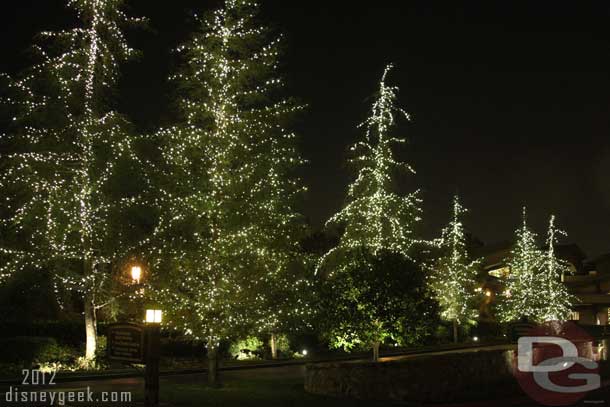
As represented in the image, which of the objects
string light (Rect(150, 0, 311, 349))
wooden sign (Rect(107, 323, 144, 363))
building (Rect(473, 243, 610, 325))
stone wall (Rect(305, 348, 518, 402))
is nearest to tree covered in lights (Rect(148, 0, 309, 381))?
string light (Rect(150, 0, 311, 349))

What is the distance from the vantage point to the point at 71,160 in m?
26.3

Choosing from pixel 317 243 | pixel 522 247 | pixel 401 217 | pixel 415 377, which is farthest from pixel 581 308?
pixel 415 377

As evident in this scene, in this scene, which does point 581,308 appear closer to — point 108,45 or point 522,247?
point 522,247

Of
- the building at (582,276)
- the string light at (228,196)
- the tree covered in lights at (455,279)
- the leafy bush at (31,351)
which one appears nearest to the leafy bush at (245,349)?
the leafy bush at (31,351)

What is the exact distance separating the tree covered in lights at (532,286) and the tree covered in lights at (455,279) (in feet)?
10.3

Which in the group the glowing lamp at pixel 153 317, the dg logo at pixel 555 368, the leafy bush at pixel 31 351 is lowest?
the dg logo at pixel 555 368

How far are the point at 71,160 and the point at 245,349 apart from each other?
12.0m

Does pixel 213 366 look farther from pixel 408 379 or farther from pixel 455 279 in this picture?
pixel 455 279

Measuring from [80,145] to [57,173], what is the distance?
4.38ft

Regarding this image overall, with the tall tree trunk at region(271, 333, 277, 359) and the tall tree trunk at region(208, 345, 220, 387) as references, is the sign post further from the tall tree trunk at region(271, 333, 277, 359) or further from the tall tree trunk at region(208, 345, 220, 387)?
the tall tree trunk at region(271, 333, 277, 359)

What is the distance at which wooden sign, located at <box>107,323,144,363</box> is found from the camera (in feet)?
45.2

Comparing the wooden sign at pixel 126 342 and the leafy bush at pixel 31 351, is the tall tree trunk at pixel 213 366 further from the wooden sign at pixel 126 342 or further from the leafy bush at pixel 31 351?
the leafy bush at pixel 31 351

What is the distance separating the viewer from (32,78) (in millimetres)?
25469

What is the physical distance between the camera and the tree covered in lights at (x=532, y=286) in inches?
2030
